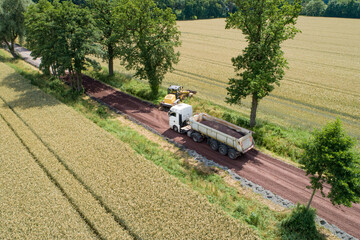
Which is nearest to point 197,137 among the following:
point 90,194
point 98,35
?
point 90,194

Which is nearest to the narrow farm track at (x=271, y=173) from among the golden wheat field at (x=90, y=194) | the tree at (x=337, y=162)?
the tree at (x=337, y=162)

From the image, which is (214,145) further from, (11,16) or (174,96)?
(11,16)

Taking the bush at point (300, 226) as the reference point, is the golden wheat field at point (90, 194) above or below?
above

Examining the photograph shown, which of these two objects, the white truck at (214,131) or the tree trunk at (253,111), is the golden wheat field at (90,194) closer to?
the white truck at (214,131)

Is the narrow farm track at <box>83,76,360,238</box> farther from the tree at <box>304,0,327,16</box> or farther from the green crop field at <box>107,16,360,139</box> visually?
the tree at <box>304,0,327,16</box>

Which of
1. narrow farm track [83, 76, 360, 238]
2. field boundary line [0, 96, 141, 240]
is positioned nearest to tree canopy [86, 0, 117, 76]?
narrow farm track [83, 76, 360, 238]

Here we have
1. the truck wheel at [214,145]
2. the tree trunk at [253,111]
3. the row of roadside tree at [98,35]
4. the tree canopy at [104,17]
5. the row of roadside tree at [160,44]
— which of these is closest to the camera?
the row of roadside tree at [160,44]

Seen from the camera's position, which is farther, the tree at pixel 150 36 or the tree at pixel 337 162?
the tree at pixel 150 36

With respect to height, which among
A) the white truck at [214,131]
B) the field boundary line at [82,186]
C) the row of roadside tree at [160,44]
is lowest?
the field boundary line at [82,186]
